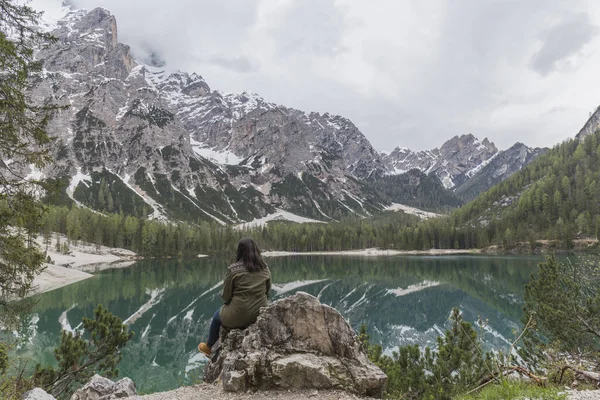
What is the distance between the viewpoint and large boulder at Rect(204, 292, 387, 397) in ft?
23.2

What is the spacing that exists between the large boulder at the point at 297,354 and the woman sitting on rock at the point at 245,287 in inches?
10.3

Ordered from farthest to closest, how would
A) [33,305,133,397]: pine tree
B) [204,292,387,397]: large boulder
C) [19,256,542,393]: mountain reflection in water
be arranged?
[19,256,542,393]: mountain reflection in water
[33,305,133,397]: pine tree
[204,292,387,397]: large boulder

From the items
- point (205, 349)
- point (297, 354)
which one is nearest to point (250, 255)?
point (297, 354)

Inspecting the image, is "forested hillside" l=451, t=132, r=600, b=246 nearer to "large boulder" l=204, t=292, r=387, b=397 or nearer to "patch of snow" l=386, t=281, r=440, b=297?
"patch of snow" l=386, t=281, r=440, b=297

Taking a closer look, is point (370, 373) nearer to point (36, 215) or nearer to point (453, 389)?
point (453, 389)

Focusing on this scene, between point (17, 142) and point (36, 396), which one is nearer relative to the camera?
point (36, 396)

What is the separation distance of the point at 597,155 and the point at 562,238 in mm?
78077

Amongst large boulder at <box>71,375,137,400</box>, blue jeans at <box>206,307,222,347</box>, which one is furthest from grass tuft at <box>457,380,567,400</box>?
large boulder at <box>71,375,137,400</box>

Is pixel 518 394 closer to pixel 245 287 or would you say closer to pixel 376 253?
pixel 245 287

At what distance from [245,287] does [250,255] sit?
0.73 meters

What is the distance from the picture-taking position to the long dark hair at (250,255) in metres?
7.74

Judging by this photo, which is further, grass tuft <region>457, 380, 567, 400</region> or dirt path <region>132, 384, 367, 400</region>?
dirt path <region>132, 384, 367, 400</region>

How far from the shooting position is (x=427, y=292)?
52406mm

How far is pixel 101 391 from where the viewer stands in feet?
29.2
